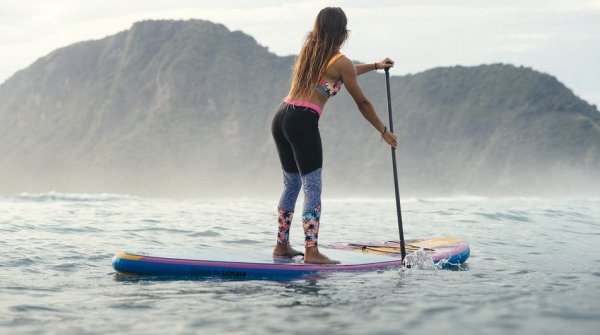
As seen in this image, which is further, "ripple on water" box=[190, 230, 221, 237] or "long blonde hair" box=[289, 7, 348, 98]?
"ripple on water" box=[190, 230, 221, 237]

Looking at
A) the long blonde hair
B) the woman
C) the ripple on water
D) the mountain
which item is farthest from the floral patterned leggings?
the mountain

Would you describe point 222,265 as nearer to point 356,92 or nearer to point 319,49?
point 356,92

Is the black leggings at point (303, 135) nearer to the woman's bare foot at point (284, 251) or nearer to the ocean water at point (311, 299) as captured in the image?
the woman's bare foot at point (284, 251)

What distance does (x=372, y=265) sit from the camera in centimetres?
629

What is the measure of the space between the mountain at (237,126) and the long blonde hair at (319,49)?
210 feet

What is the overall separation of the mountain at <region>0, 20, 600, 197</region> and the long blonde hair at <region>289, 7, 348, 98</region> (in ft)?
210

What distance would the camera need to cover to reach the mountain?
71.6m

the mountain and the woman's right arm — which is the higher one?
the mountain

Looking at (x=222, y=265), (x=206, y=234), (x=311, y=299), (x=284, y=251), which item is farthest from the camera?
(x=206, y=234)

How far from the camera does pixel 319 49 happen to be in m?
5.95

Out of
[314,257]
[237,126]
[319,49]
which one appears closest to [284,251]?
[314,257]

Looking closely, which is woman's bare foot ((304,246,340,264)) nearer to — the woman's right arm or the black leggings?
the black leggings

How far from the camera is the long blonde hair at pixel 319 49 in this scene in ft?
19.5

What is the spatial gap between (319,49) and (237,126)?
254 feet
